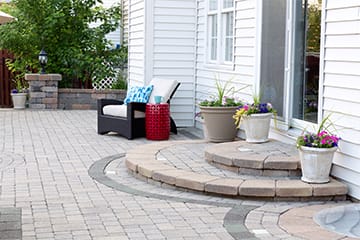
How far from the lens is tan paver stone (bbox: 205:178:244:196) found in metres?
5.48

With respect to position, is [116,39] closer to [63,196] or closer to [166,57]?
[166,57]

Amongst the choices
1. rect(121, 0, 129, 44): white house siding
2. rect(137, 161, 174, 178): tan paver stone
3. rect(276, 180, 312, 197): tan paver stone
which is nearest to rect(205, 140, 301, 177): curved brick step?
rect(276, 180, 312, 197): tan paver stone

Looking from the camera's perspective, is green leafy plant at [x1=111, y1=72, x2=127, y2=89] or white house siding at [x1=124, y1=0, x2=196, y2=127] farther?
green leafy plant at [x1=111, y1=72, x2=127, y2=89]

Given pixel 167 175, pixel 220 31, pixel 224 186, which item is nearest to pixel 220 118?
pixel 220 31

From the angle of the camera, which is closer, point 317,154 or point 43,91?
point 317,154

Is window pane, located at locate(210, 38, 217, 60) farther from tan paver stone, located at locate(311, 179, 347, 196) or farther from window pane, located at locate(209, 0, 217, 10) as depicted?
tan paver stone, located at locate(311, 179, 347, 196)

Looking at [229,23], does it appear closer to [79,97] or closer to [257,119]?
[257,119]

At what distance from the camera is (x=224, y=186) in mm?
5516

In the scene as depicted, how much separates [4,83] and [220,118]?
8.84 meters

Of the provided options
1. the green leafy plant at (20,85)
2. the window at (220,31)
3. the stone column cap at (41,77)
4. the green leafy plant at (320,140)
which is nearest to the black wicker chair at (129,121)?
the window at (220,31)

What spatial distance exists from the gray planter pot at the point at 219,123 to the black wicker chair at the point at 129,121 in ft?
4.57

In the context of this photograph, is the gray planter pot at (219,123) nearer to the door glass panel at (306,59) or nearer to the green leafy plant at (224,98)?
the green leafy plant at (224,98)

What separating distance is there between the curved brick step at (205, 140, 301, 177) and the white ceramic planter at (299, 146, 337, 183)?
0.28 metres

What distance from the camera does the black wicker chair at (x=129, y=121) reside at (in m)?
8.95
